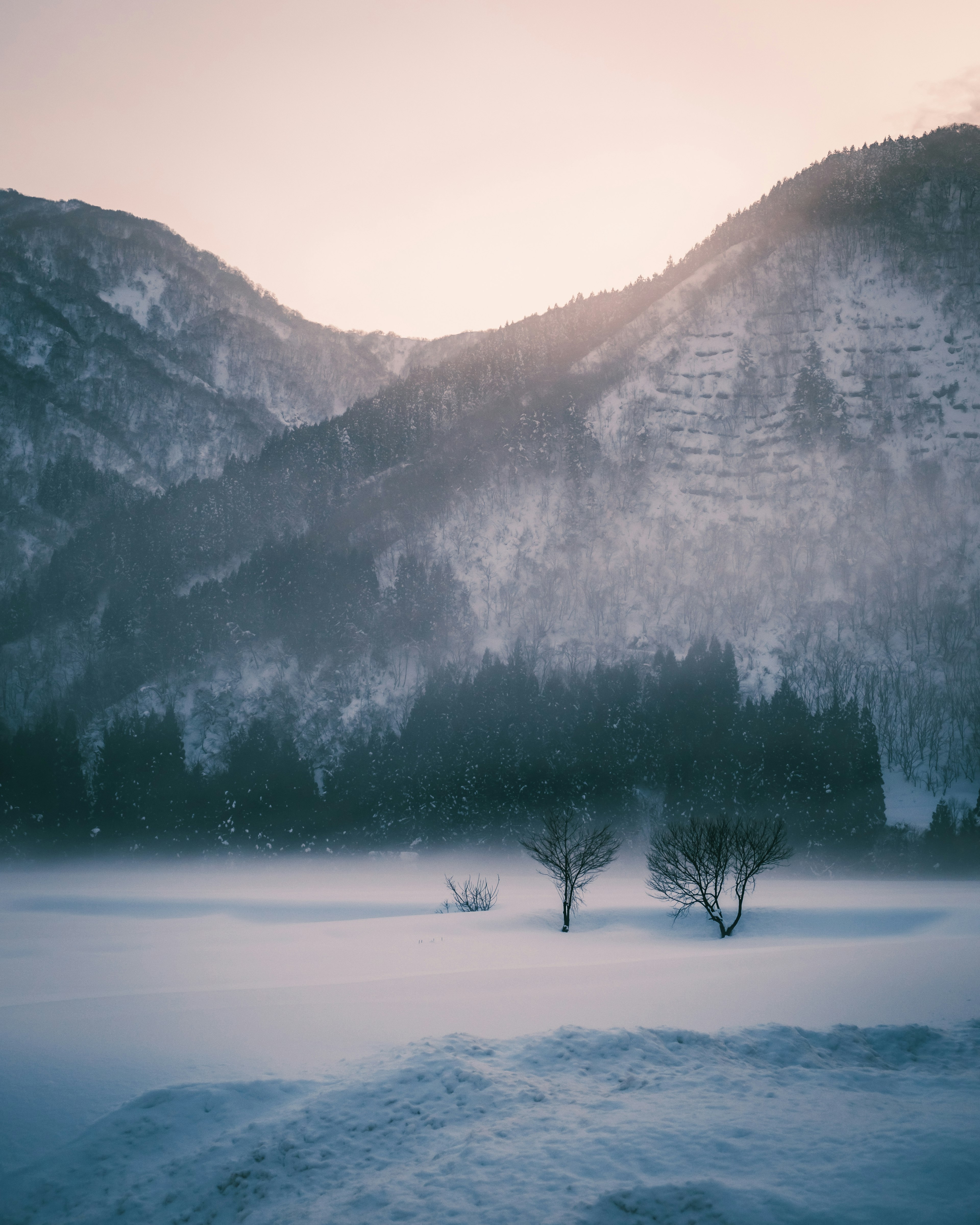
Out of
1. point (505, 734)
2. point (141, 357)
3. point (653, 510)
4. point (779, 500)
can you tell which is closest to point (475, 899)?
point (505, 734)

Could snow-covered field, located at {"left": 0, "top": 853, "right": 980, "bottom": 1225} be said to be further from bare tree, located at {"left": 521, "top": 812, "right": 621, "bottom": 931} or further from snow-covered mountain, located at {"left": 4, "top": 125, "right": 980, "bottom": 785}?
A: snow-covered mountain, located at {"left": 4, "top": 125, "right": 980, "bottom": 785}

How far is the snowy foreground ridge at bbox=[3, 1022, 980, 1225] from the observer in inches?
311

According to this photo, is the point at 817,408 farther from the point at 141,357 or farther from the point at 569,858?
the point at 141,357

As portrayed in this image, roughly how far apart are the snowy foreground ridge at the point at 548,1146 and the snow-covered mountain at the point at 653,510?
70.0m

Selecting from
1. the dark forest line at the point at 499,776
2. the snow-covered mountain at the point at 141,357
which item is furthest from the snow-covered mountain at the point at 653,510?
the snow-covered mountain at the point at 141,357

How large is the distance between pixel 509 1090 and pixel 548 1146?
1.65 m

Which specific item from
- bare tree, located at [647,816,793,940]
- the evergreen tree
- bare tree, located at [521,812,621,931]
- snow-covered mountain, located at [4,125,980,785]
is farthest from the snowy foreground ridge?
the evergreen tree

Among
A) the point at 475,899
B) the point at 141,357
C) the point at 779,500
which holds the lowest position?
the point at 475,899

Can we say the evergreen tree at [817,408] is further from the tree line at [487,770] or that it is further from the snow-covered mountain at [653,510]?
the tree line at [487,770]

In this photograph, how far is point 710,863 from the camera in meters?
30.8

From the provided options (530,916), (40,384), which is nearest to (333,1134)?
(530,916)

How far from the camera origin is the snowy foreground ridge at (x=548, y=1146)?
790 centimetres

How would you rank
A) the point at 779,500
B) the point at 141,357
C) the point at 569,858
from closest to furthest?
1. the point at 569,858
2. the point at 779,500
3. the point at 141,357

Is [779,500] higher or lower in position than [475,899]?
higher
